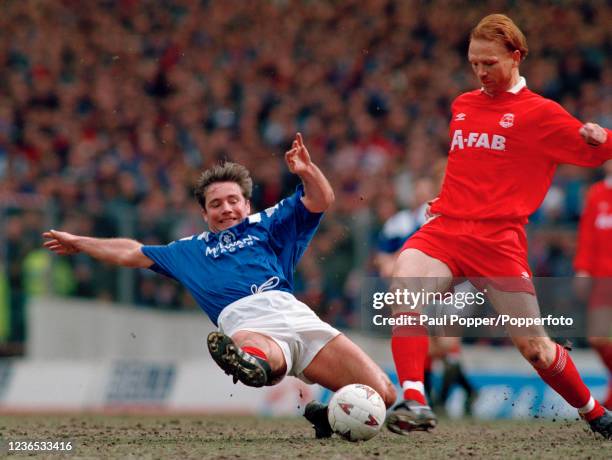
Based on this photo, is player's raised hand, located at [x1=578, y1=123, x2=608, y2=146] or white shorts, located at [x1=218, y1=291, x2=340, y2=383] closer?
player's raised hand, located at [x1=578, y1=123, x2=608, y2=146]

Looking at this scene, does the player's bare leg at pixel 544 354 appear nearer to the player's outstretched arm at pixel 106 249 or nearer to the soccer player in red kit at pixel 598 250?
the player's outstretched arm at pixel 106 249

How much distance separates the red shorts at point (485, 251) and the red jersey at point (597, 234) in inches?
171

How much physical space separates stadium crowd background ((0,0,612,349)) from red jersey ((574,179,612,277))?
1.79 m

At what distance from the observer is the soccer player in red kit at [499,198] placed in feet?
23.3

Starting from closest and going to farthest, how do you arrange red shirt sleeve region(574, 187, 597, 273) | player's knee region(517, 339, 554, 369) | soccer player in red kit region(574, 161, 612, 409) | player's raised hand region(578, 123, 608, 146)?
1. player's raised hand region(578, 123, 608, 146)
2. player's knee region(517, 339, 554, 369)
3. soccer player in red kit region(574, 161, 612, 409)
4. red shirt sleeve region(574, 187, 597, 273)

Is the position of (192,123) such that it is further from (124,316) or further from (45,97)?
(124,316)

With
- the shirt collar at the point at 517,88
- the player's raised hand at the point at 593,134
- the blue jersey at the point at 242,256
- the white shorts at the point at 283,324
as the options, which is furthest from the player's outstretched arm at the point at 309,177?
the player's raised hand at the point at 593,134

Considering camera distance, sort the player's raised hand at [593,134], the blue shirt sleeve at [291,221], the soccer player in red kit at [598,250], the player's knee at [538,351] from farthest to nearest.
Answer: the soccer player in red kit at [598,250], the blue shirt sleeve at [291,221], the player's knee at [538,351], the player's raised hand at [593,134]

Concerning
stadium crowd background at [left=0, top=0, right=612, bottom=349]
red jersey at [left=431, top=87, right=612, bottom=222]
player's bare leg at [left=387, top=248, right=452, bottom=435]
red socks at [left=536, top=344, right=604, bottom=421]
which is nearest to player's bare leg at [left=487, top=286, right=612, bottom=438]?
red socks at [left=536, top=344, right=604, bottom=421]

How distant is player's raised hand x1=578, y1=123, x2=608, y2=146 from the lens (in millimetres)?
6891

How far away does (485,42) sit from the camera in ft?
23.3

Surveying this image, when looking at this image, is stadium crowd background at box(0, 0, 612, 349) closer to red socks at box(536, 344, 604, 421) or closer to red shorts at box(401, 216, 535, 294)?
red socks at box(536, 344, 604, 421)

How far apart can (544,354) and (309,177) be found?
1.74 metres

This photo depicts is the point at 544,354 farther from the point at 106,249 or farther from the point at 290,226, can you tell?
the point at 106,249
